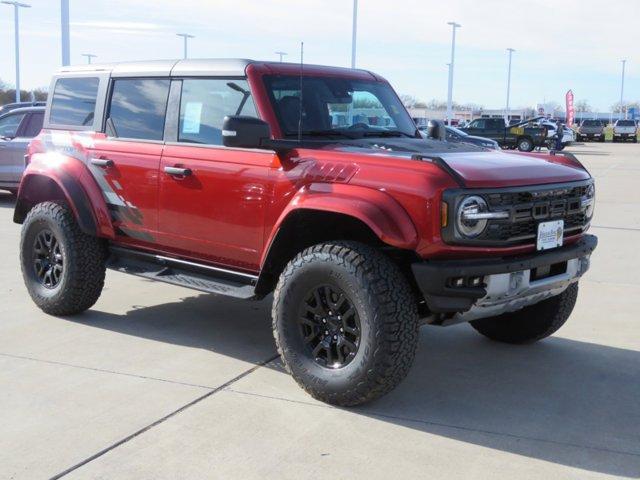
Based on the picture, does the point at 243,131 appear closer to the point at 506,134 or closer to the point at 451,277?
the point at 451,277

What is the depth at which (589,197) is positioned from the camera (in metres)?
4.90

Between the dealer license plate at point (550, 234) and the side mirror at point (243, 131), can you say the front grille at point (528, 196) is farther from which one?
the side mirror at point (243, 131)

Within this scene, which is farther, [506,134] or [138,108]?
[506,134]

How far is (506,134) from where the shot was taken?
3628 cm

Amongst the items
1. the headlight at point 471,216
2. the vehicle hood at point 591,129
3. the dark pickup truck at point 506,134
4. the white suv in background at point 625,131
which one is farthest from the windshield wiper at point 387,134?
the white suv in background at point 625,131

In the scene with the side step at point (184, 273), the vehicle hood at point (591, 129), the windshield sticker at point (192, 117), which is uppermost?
the vehicle hood at point (591, 129)

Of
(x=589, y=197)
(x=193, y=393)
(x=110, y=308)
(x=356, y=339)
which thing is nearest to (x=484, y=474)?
(x=356, y=339)

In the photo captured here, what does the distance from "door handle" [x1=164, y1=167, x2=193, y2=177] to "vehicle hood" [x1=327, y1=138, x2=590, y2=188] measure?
101 centimetres

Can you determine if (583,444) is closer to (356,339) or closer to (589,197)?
(356,339)

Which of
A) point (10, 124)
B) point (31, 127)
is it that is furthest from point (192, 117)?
point (10, 124)

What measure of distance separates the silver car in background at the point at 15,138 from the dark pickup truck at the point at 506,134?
2564 cm

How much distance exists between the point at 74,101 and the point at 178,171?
1.66 metres

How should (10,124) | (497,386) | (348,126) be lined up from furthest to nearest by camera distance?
(10,124)
(348,126)
(497,386)

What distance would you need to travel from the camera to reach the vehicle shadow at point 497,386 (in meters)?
3.97
